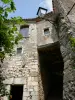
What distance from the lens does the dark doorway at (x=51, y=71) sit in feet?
40.9

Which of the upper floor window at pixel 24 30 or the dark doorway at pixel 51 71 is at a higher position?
the upper floor window at pixel 24 30

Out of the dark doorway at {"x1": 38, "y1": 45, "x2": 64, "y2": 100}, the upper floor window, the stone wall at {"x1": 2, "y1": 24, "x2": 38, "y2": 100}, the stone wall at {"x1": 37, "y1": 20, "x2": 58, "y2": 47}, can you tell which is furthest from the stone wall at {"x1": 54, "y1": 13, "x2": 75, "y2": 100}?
the upper floor window

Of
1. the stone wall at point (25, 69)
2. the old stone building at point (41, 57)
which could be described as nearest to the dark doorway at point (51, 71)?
the old stone building at point (41, 57)

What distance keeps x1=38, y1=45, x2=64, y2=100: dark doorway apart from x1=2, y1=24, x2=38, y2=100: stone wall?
35.1 inches

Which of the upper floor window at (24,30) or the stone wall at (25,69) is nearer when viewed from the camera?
the stone wall at (25,69)

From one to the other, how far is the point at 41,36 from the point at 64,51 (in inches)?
146

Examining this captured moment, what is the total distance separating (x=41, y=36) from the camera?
1268 centimetres

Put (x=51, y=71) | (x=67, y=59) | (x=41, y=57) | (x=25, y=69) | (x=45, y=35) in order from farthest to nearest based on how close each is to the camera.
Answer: (x=51, y=71) < (x=41, y=57) < (x=45, y=35) < (x=25, y=69) < (x=67, y=59)

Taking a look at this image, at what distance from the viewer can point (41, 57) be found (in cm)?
1274

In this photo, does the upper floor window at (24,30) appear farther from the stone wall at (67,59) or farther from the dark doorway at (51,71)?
the stone wall at (67,59)

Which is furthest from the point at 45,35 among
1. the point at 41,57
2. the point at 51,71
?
the point at 51,71

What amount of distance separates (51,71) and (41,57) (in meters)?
2.55

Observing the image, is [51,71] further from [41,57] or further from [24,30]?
[24,30]

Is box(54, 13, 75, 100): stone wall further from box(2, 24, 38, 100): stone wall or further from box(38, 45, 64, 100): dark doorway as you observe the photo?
box(2, 24, 38, 100): stone wall
